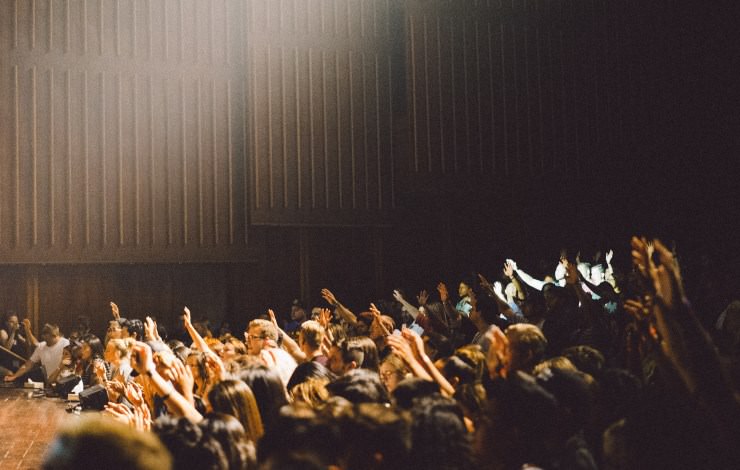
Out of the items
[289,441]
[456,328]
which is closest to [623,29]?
[456,328]

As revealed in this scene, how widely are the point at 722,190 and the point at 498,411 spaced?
11873 mm

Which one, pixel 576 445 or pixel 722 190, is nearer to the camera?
pixel 576 445

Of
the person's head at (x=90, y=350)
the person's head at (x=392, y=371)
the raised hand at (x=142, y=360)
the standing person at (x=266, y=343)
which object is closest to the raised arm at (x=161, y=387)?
the raised hand at (x=142, y=360)

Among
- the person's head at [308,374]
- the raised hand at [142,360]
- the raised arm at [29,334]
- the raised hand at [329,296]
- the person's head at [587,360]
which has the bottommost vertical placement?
the raised arm at [29,334]

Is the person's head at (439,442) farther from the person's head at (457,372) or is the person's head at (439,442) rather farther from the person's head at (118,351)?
the person's head at (118,351)

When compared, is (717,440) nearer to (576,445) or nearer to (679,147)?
(576,445)

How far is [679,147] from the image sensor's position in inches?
540

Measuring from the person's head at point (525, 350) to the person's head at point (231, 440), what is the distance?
5.63ft

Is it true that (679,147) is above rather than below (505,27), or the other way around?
below

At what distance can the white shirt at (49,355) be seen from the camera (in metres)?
10.8

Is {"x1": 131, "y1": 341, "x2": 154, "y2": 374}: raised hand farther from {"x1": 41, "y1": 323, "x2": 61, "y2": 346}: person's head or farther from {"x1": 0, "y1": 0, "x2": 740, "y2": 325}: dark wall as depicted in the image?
{"x1": 0, "y1": 0, "x2": 740, "y2": 325}: dark wall

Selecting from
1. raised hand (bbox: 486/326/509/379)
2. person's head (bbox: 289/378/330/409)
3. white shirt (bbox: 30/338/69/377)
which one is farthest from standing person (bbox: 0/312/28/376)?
raised hand (bbox: 486/326/509/379)

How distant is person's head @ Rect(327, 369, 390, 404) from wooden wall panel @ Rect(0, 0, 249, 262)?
952 cm

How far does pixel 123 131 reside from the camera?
1220cm
